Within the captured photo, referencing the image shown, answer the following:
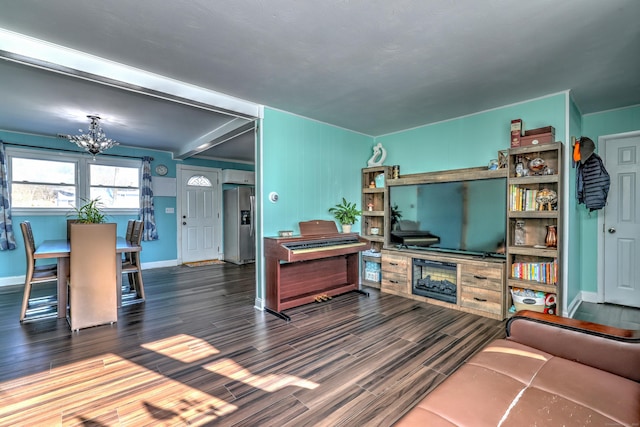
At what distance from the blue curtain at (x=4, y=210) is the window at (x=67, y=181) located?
13 cm

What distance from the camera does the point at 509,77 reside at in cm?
275

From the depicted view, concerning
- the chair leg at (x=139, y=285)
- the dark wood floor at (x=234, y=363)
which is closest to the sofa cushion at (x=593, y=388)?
the dark wood floor at (x=234, y=363)

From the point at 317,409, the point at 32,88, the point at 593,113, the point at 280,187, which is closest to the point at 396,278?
the point at 280,187

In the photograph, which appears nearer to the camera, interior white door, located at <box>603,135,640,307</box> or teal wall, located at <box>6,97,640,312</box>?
teal wall, located at <box>6,97,640,312</box>

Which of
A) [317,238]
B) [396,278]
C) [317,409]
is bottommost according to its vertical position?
[317,409]

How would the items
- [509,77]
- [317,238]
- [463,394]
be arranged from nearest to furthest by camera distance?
[463,394]
[509,77]
[317,238]

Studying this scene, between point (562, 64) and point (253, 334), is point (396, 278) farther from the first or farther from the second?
point (562, 64)

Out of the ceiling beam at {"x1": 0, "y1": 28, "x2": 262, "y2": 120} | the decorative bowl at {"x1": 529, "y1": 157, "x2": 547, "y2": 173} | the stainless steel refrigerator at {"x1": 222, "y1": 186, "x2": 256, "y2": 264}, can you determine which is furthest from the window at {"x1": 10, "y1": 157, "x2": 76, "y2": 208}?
the decorative bowl at {"x1": 529, "y1": 157, "x2": 547, "y2": 173}

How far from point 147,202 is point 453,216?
18.2 feet

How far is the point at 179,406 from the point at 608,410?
2095 mm

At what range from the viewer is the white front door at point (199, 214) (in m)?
6.38

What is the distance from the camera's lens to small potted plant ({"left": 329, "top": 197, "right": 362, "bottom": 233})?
421cm

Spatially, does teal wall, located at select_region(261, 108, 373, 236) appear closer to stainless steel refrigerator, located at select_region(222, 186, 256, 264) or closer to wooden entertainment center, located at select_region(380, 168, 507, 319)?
wooden entertainment center, located at select_region(380, 168, 507, 319)

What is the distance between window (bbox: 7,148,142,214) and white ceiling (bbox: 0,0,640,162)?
1.21 metres
